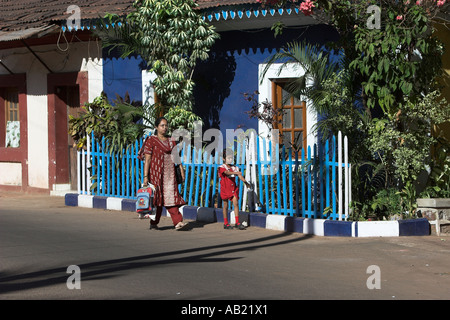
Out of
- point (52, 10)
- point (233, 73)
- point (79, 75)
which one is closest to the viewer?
point (233, 73)

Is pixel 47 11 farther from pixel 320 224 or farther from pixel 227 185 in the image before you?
pixel 320 224

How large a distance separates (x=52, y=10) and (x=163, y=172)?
6.42m

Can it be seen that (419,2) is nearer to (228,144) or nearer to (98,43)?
(228,144)

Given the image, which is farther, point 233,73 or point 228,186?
point 233,73

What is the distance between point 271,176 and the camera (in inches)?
471

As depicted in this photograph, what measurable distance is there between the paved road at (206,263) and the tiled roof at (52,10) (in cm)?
445

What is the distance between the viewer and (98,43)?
16.1 m

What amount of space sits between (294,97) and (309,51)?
42.7 inches

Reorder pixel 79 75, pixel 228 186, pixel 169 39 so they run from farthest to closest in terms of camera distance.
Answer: pixel 79 75, pixel 169 39, pixel 228 186

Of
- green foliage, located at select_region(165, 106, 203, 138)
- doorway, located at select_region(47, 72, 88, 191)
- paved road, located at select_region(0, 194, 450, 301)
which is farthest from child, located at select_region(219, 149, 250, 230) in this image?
doorway, located at select_region(47, 72, 88, 191)

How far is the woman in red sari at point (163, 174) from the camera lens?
1133 centimetres

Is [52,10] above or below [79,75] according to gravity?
above
